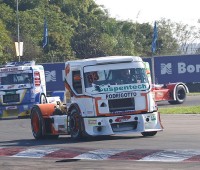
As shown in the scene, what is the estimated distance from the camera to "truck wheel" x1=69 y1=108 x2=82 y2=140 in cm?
2050

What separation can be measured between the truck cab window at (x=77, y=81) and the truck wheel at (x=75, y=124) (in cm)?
51

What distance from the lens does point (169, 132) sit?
22.2m

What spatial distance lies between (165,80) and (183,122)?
25334mm

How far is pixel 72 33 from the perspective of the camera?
78.1 m

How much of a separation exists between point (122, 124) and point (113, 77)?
1.20 m

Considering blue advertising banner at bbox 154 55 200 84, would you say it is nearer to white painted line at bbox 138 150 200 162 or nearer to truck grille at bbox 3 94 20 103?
truck grille at bbox 3 94 20 103

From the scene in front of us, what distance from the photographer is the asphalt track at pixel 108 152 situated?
15062mm

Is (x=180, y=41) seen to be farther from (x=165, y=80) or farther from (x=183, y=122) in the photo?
(x=183, y=122)

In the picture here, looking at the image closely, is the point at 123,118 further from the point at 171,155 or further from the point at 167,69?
the point at 167,69

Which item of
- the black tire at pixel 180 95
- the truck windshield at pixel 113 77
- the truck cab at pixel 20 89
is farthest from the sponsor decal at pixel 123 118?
the black tire at pixel 180 95

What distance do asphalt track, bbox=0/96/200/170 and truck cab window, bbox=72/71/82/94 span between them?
128cm

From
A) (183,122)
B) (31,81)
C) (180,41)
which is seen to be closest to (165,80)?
(31,81)

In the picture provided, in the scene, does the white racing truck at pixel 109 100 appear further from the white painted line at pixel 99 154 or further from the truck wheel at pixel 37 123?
the white painted line at pixel 99 154

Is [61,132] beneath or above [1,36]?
beneath
